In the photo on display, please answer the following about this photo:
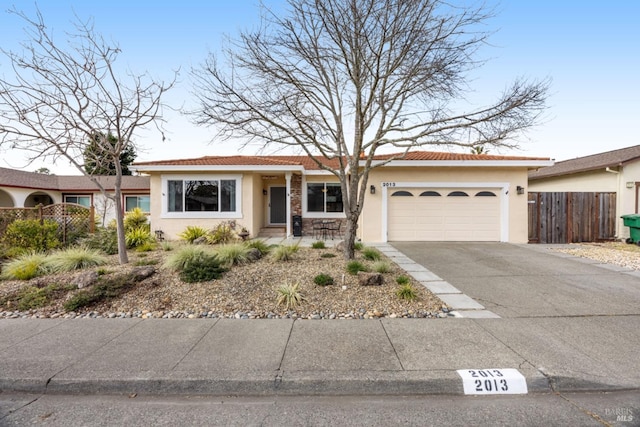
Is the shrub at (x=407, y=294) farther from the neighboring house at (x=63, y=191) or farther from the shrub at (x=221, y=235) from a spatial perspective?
the neighboring house at (x=63, y=191)

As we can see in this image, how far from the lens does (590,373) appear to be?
2887mm

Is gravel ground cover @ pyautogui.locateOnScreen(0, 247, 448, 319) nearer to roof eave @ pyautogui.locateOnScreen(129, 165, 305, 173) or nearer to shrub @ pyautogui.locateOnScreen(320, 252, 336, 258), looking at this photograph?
shrub @ pyautogui.locateOnScreen(320, 252, 336, 258)

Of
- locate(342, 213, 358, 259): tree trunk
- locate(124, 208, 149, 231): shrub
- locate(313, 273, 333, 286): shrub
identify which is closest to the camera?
locate(313, 273, 333, 286): shrub

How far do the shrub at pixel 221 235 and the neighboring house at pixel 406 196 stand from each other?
561mm

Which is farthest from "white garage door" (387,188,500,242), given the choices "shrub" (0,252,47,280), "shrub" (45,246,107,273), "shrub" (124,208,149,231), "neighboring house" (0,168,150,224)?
"neighboring house" (0,168,150,224)

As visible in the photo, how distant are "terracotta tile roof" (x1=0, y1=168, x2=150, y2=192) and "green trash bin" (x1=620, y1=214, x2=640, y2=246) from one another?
24.8m

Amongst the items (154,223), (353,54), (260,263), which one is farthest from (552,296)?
(154,223)

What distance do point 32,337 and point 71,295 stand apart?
148cm

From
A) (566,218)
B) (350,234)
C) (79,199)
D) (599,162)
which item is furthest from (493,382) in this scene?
(79,199)

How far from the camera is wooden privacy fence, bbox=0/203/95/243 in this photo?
8.98 metres

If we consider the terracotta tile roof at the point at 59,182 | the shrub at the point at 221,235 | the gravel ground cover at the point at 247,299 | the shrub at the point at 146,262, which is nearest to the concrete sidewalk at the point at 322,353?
the gravel ground cover at the point at 247,299

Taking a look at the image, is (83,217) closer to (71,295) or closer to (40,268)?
(40,268)

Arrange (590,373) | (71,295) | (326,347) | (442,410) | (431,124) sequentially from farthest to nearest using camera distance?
1. (431,124)
2. (71,295)
3. (326,347)
4. (590,373)
5. (442,410)

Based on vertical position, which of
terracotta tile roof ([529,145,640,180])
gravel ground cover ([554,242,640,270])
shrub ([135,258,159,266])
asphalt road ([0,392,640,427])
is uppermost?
terracotta tile roof ([529,145,640,180])
